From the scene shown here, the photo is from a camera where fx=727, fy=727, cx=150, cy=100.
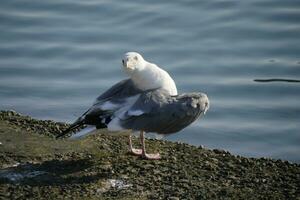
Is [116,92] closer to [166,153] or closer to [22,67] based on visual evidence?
[166,153]

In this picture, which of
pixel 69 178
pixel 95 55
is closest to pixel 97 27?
pixel 95 55

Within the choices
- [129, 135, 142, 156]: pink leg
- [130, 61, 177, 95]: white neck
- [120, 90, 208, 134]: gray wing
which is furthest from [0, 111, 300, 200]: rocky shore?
[130, 61, 177, 95]: white neck

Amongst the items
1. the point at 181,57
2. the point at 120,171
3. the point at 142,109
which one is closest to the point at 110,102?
the point at 142,109

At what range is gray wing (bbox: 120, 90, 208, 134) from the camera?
7.29 metres

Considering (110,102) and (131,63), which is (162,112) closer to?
(110,102)

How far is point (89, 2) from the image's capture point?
13.5m

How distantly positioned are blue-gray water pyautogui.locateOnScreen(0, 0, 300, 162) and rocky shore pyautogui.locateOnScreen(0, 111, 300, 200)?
171 cm

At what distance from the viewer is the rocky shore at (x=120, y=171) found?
6656 mm

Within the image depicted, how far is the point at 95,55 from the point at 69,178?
5045 mm

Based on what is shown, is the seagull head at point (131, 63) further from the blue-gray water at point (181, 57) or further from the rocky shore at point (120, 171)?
the blue-gray water at point (181, 57)

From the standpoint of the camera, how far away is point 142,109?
7297mm

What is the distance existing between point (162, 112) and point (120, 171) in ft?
2.43

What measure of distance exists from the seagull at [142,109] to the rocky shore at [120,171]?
0.21 m

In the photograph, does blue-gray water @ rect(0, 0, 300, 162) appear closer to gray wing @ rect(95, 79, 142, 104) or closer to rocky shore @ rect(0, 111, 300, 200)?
rocky shore @ rect(0, 111, 300, 200)
